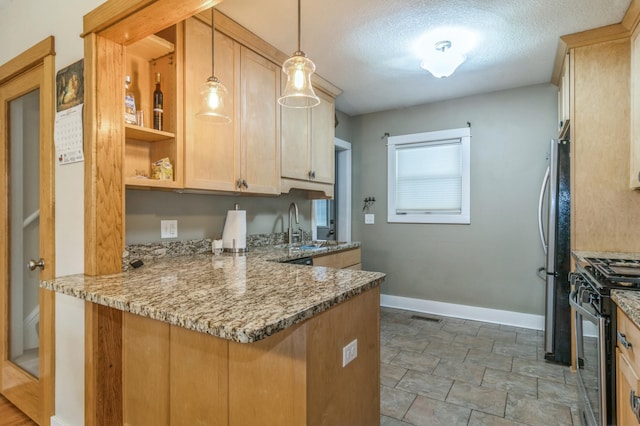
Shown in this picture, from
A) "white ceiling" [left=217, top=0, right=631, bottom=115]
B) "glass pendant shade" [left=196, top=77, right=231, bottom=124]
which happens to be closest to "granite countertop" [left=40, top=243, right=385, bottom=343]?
"glass pendant shade" [left=196, top=77, right=231, bottom=124]

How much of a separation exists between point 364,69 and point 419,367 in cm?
255

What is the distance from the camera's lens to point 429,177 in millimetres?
4012

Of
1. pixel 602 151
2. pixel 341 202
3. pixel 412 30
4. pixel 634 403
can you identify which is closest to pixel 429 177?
pixel 341 202

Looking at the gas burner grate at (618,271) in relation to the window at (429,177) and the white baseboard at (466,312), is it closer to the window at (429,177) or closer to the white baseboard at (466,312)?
the white baseboard at (466,312)

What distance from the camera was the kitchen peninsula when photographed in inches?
41.3

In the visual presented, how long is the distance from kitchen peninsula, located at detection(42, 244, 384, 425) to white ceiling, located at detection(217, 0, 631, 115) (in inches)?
65.9

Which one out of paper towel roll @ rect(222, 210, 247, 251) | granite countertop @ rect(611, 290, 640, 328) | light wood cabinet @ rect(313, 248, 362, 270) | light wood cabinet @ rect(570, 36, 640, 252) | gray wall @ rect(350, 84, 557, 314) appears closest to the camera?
granite countertop @ rect(611, 290, 640, 328)

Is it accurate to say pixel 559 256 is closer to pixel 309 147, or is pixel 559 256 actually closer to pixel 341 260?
pixel 341 260

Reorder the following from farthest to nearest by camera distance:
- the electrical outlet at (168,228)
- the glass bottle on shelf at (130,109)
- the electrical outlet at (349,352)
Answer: the electrical outlet at (168,228), the glass bottle on shelf at (130,109), the electrical outlet at (349,352)

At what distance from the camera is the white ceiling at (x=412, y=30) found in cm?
214

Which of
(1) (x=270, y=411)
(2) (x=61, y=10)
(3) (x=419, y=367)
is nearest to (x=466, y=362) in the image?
(3) (x=419, y=367)

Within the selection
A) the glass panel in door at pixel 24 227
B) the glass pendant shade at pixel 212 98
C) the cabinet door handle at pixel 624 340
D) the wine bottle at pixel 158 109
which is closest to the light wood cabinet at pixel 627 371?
the cabinet door handle at pixel 624 340

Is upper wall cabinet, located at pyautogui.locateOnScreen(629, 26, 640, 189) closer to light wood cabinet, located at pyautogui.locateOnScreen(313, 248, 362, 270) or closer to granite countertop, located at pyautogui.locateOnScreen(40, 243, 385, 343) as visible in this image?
granite countertop, located at pyautogui.locateOnScreen(40, 243, 385, 343)

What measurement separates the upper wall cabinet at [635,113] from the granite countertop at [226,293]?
6.51 feet
